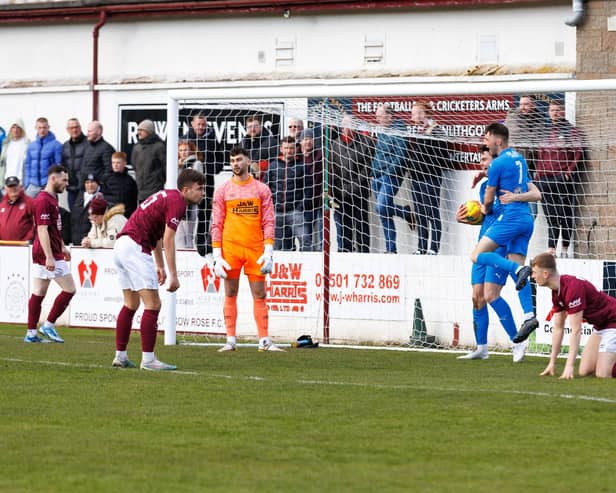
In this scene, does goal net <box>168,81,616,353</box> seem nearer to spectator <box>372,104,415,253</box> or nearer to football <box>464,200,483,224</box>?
spectator <box>372,104,415,253</box>

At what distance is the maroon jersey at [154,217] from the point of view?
12.8 metres

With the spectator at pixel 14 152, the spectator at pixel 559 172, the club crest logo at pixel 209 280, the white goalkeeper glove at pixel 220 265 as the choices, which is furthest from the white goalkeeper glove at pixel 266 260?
the spectator at pixel 14 152

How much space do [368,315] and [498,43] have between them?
529 centimetres

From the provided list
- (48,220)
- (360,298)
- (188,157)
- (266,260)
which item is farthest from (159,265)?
(188,157)

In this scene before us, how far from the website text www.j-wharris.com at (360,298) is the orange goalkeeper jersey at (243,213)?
2.49 metres

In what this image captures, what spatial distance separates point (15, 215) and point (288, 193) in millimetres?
5275

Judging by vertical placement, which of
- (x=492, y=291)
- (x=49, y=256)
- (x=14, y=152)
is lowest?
(x=492, y=291)

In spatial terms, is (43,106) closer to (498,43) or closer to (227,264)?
(498,43)

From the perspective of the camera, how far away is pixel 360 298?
18250mm

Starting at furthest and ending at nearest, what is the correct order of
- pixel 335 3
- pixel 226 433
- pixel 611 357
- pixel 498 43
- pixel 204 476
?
pixel 335 3, pixel 498 43, pixel 611 357, pixel 226 433, pixel 204 476

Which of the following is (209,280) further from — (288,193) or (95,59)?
(95,59)

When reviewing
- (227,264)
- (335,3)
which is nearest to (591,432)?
(227,264)

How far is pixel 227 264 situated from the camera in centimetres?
1603

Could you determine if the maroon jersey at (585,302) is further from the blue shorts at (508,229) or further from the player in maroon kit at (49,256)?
the player in maroon kit at (49,256)
